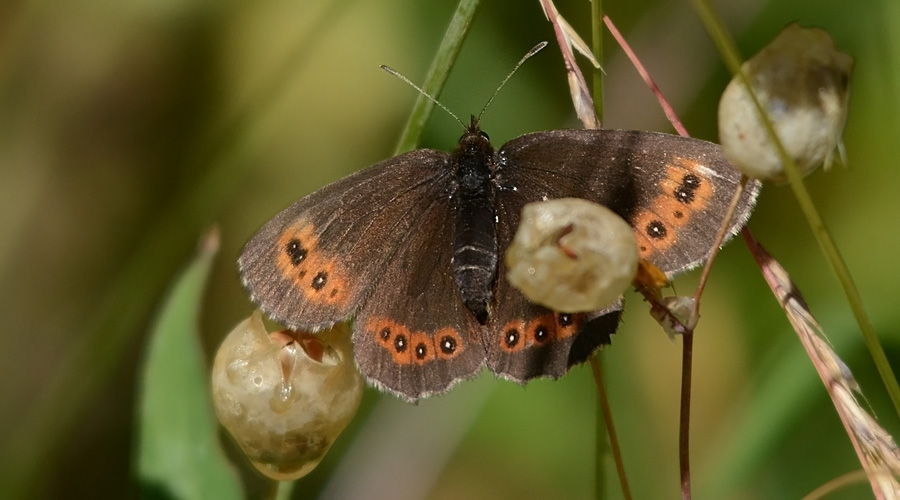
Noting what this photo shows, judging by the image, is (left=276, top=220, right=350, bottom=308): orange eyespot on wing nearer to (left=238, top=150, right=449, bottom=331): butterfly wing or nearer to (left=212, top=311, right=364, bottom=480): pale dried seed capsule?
(left=238, top=150, right=449, bottom=331): butterfly wing

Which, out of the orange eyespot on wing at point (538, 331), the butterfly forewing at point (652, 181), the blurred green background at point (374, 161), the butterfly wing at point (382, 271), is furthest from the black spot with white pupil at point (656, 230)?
the blurred green background at point (374, 161)

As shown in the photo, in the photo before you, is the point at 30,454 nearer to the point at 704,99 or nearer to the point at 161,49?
the point at 161,49

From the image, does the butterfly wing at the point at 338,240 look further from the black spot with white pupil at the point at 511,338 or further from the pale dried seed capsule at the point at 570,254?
the pale dried seed capsule at the point at 570,254

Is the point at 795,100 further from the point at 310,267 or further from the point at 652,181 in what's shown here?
the point at 310,267

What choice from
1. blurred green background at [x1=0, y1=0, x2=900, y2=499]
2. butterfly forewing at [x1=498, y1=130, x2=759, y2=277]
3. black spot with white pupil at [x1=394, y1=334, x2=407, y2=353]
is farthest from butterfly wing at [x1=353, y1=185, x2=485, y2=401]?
blurred green background at [x1=0, y1=0, x2=900, y2=499]

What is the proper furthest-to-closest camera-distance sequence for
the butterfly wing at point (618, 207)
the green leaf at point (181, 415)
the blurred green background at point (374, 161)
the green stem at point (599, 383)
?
the blurred green background at point (374, 161), the green leaf at point (181, 415), the butterfly wing at point (618, 207), the green stem at point (599, 383)

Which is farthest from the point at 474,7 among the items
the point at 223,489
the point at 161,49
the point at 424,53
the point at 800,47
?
the point at 161,49
